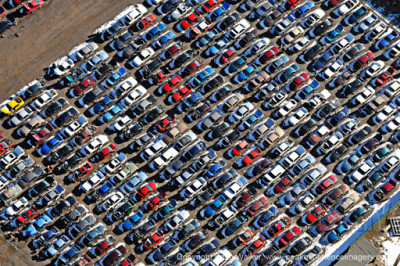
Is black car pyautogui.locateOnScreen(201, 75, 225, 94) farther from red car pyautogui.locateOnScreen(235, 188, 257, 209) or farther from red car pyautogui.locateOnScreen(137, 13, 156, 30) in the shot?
red car pyautogui.locateOnScreen(235, 188, 257, 209)

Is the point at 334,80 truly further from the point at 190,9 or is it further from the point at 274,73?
the point at 190,9

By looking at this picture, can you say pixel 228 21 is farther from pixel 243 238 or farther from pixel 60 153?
pixel 243 238

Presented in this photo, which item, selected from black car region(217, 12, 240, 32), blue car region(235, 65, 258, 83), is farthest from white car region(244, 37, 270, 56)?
black car region(217, 12, 240, 32)

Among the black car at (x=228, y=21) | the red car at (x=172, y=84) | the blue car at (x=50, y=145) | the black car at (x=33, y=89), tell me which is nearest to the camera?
the blue car at (x=50, y=145)

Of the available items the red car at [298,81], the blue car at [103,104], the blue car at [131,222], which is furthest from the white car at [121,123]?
the red car at [298,81]

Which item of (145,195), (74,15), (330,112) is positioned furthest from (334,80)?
(74,15)

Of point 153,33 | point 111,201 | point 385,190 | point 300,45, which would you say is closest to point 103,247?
point 111,201

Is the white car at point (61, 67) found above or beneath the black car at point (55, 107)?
above

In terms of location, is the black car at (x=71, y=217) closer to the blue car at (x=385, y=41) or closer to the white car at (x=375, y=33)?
the white car at (x=375, y=33)
